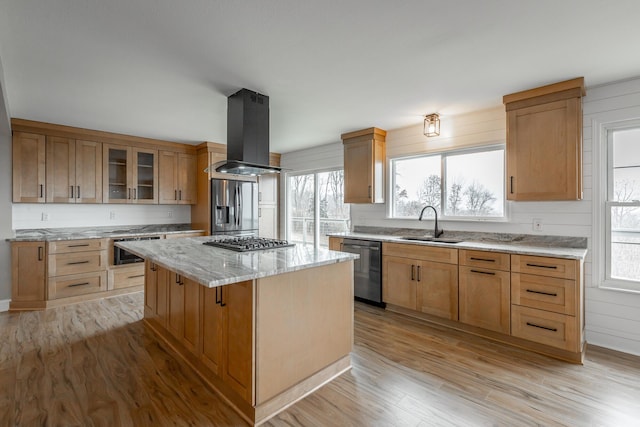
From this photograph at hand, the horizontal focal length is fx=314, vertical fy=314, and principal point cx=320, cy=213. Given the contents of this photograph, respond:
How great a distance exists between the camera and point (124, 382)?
2246mm

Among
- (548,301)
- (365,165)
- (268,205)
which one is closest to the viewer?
(548,301)

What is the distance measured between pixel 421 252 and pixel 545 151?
1512 mm

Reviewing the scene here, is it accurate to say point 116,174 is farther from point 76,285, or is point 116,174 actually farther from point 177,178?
point 76,285

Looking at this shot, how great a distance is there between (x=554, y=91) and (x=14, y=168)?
602 cm

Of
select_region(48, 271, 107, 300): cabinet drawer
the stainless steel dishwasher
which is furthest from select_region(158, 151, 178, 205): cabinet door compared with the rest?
the stainless steel dishwasher

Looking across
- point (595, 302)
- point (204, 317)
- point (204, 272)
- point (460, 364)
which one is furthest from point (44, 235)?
point (595, 302)

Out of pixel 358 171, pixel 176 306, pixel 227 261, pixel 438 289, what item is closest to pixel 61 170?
pixel 176 306

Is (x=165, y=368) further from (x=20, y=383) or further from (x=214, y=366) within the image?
(x=20, y=383)

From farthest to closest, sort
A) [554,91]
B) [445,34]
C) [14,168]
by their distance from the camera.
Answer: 1. [14,168]
2. [554,91]
3. [445,34]

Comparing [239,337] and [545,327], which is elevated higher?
[239,337]

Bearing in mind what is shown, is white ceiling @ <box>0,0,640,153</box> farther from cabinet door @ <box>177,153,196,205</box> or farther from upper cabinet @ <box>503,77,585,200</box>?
cabinet door @ <box>177,153,196,205</box>

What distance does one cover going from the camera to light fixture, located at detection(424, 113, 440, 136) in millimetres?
3682

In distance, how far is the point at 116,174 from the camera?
4.74 m

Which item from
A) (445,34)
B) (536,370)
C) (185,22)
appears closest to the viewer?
(185,22)
